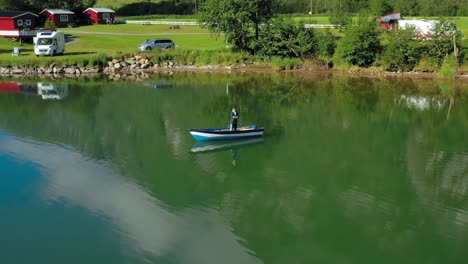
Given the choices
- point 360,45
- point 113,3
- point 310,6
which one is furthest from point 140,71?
point 310,6

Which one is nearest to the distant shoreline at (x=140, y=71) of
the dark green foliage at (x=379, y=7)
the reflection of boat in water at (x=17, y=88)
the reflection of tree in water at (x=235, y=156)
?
the reflection of boat in water at (x=17, y=88)

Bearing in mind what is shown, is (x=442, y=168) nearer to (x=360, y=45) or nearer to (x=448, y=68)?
(x=448, y=68)

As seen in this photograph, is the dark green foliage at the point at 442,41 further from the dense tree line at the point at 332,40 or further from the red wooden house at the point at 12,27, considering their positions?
the red wooden house at the point at 12,27

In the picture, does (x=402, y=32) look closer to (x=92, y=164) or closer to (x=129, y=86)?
(x=129, y=86)

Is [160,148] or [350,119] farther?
[350,119]

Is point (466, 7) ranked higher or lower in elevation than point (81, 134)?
higher

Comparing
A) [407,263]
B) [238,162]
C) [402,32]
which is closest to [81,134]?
[238,162]
